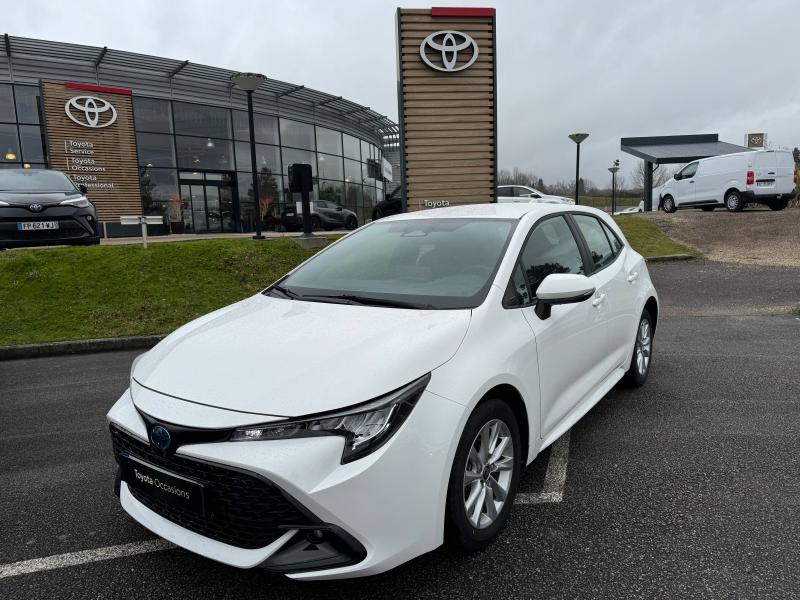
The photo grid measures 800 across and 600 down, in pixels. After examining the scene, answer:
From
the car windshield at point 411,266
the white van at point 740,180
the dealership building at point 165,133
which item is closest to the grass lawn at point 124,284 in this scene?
the car windshield at point 411,266


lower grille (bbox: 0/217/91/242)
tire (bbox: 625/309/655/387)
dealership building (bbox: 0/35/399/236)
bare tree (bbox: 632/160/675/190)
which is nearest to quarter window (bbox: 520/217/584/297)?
tire (bbox: 625/309/655/387)

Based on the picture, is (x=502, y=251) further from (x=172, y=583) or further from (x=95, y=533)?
(x=95, y=533)

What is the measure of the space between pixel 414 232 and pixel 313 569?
219 cm

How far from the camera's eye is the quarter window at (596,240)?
12.6 feet

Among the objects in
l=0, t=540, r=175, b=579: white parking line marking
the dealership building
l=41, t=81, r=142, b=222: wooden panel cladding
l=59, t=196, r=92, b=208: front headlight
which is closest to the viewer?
l=0, t=540, r=175, b=579: white parking line marking

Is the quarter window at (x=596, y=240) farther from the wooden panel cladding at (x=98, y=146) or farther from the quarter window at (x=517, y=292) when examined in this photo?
the wooden panel cladding at (x=98, y=146)

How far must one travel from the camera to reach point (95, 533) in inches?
106

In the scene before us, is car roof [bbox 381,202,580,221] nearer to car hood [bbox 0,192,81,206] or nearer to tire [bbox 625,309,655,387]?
tire [bbox 625,309,655,387]

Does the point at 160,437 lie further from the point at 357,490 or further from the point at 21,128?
the point at 21,128

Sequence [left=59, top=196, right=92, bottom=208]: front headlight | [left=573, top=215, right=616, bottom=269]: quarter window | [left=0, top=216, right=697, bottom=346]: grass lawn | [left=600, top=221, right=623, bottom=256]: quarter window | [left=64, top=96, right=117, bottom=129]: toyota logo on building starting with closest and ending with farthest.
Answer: [left=573, top=215, right=616, bottom=269]: quarter window
[left=600, top=221, right=623, bottom=256]: quarter window
[left=0, top=216, right=697, bottom=346]: grass lawn
[left=59, top=196, right=92, bottom=208]: front headlight
[left=64, top=96, right=117, bottom=129]: toyota logo on building

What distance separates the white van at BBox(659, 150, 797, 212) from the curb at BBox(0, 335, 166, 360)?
18579mm

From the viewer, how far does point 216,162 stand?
929 inches

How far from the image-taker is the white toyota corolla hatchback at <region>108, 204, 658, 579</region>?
1.88 meters

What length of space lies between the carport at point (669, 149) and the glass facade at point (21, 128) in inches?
1003
